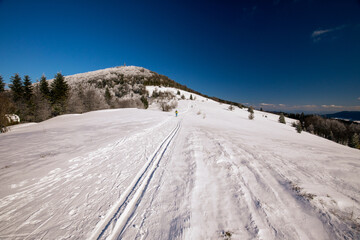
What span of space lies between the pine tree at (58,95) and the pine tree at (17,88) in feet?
16.4

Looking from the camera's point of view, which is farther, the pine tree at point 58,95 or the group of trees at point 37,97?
the pine tree at point 58,95

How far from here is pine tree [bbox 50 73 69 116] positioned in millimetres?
30219

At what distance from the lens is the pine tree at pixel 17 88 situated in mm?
27203

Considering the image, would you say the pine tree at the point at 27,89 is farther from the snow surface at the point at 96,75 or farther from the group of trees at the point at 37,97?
the snow surface at the point at 96,75

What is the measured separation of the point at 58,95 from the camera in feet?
100

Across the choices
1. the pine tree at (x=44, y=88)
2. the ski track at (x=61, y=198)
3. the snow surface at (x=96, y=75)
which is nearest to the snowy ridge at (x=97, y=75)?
the snow surface at (x=96, y=75)

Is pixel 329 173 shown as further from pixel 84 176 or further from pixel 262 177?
pixel 84 176

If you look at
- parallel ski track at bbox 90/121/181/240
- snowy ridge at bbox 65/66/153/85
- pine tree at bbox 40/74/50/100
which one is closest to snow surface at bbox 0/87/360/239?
parallel ski track at bbox 90/121/181/240

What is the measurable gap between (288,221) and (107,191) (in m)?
4.13

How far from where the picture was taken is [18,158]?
497 cm

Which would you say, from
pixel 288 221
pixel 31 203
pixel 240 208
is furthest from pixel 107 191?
pixel 288 221

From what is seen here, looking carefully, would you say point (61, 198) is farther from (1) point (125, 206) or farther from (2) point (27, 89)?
(2) point (27, 89)

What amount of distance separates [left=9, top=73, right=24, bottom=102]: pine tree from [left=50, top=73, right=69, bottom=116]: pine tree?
16.4 ft

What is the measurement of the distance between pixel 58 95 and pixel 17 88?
7.10 m
